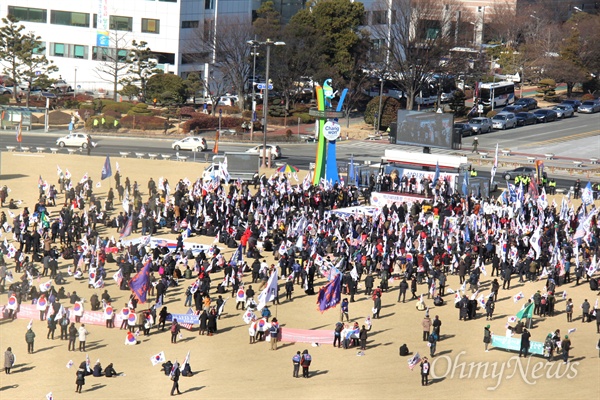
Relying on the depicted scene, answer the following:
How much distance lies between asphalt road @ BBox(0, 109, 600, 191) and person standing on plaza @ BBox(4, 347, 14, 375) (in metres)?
36.3

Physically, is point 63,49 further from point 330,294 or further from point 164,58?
point 330,294

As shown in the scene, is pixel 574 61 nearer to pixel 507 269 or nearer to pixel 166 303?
pixel 507 269

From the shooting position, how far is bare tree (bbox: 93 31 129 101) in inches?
3802

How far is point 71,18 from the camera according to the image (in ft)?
325

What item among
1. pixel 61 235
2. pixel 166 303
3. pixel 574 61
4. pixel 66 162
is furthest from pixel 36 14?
pixel 166 303

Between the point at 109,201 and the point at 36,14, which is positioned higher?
the point at 36,14

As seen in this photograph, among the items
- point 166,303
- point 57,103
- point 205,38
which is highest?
point 205,38

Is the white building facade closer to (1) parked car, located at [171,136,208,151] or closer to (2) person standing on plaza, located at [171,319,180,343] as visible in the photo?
(1) parked car, located at [171,136,208,151]

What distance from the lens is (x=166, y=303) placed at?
40031 millimetres

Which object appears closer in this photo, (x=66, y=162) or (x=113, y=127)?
(x=66, y=162)

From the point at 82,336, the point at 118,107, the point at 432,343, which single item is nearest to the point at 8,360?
the point at 82,336

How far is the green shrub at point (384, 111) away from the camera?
86375 millimetres

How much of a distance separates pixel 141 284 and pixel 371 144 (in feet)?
145

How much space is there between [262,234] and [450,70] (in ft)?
155
